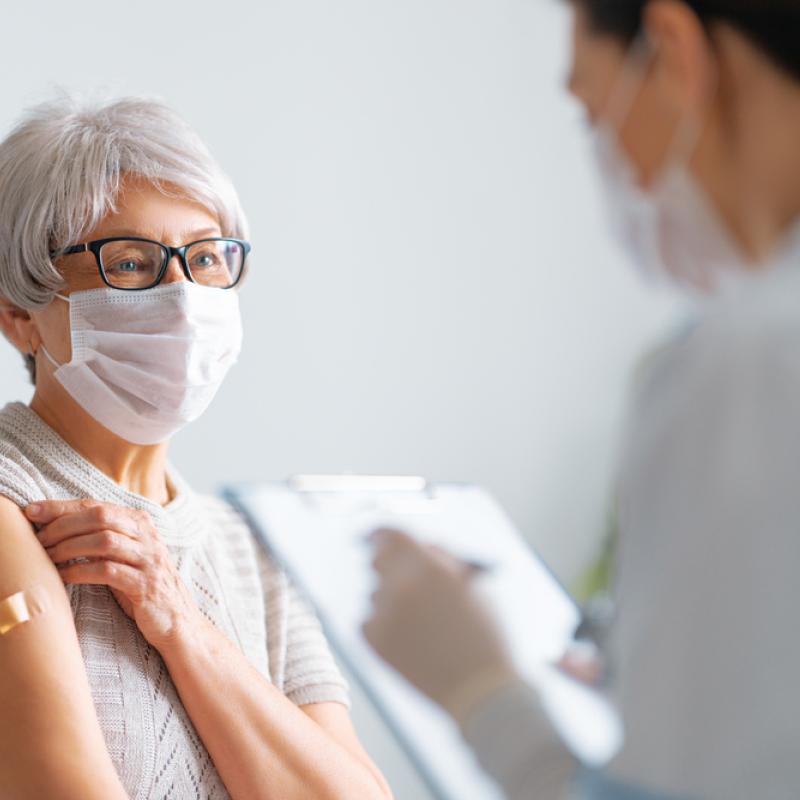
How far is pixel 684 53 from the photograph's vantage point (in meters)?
0.72

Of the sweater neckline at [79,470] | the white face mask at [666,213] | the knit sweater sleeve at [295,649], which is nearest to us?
the white face mask at [666,213]

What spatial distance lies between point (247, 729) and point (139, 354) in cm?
48

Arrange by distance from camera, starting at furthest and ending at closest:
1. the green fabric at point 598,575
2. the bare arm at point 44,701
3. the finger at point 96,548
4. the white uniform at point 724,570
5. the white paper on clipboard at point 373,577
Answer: the green fabric at point 598,575 → the finger at point 96,548 → the bare arm at point 44,701 → the white paper on clipboard at point 373,577 → the white uniform at point 724,570

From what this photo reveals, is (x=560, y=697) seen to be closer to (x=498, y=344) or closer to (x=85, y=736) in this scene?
(x=85, y=736)

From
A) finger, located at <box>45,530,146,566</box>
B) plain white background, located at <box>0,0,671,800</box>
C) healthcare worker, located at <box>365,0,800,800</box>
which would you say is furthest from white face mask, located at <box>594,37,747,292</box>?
plain white background, located at <box>0,0,671,800</box>

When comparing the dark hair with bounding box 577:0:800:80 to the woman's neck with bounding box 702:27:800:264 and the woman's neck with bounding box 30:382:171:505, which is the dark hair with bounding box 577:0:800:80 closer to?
the woman's neck with bounding box 702:27:800:264

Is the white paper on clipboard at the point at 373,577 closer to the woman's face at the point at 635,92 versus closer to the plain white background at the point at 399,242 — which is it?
the woman's face at the point at 635,92

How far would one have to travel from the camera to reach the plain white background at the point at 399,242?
2223mm

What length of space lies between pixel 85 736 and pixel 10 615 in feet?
0.50

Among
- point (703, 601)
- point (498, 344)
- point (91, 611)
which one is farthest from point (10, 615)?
point (498, 344)

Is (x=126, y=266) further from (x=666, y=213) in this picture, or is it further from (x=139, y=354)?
(x=666, y=213)

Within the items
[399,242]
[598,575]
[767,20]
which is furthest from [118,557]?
[598,575]

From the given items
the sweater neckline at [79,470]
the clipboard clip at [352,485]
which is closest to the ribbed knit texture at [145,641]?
the sweater neckline at [79,470]

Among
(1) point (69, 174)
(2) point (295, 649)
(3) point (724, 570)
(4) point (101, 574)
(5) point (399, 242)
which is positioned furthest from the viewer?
(5) point (399, 242)
